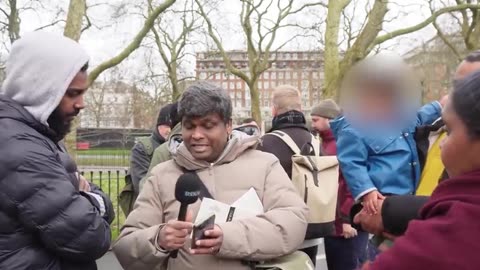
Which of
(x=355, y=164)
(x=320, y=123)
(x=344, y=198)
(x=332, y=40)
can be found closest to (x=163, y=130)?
(x=320, y=123)

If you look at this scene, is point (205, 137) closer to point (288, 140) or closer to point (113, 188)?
point (288, 140)

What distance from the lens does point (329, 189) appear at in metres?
3.81

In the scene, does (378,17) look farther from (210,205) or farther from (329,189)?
(210,205)

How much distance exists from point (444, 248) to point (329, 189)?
2622mm

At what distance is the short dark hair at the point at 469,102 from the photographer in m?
1.26

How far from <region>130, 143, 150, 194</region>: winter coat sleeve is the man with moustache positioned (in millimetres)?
2666

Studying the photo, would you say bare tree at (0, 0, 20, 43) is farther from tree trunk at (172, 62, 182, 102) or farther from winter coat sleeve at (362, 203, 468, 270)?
winter coat sleeve at (362, 203, 468, 270)

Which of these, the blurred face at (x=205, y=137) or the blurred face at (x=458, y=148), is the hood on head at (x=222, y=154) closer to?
the blurred face at (x=205, y=137)

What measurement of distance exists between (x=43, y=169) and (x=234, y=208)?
2.94 feet

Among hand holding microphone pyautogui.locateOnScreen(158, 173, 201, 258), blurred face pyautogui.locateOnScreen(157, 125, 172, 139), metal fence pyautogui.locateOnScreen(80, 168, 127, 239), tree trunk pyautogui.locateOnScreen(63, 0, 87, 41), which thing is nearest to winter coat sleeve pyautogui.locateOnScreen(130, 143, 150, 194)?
blurred face pyautogui.locateOnScreen(157, 125, 172, 139)

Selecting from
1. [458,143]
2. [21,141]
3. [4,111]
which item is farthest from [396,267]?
[4,111]

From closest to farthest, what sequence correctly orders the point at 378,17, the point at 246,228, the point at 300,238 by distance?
the point at 246,228, the point at 300,238, the point at 378,17

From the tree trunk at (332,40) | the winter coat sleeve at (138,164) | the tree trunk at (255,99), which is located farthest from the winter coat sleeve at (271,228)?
the tree trunk at (255,99)

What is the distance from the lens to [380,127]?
2.52 metres
